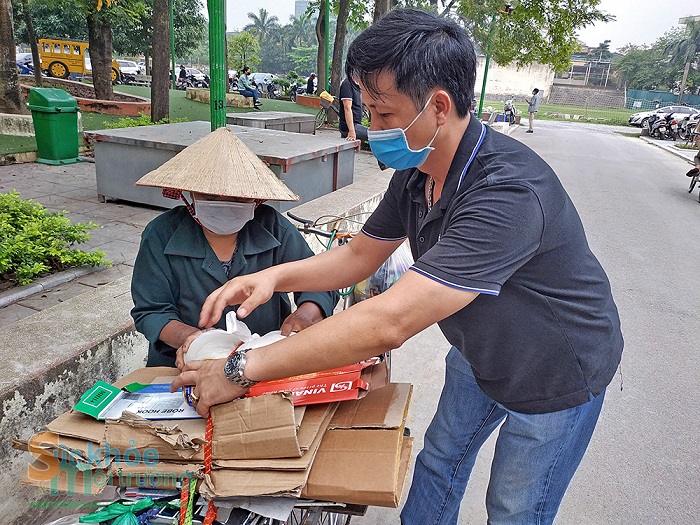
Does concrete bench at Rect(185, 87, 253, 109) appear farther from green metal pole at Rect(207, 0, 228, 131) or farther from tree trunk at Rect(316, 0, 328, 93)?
green metal pole at Rect(207, 0, 228, 131)

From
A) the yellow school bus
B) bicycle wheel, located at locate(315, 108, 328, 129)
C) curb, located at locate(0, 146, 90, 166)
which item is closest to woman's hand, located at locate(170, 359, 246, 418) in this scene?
curb, located at locate(0, 146, 90, 166)

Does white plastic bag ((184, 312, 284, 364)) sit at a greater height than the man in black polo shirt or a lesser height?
lesser

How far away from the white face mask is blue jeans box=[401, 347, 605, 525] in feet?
2.91

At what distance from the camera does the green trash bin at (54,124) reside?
22.6 feet

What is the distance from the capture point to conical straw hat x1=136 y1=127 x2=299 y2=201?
1783 millimetres

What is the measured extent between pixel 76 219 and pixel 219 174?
12.9 feet

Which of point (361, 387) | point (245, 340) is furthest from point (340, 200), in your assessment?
point (361, 387)

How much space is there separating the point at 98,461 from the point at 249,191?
971 mm

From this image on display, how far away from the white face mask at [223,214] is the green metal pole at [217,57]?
2.33 meters

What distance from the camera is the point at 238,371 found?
45.4 inches

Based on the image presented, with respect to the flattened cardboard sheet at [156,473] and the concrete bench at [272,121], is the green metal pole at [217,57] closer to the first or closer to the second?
the flattened cardboard sheet at [156,473]

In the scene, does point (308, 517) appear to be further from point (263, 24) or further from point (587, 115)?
point (263, 24)

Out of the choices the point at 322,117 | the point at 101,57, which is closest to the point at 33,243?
the point at 322,117

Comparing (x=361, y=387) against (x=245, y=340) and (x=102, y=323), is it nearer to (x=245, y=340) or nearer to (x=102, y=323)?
(x=245, y=340)
